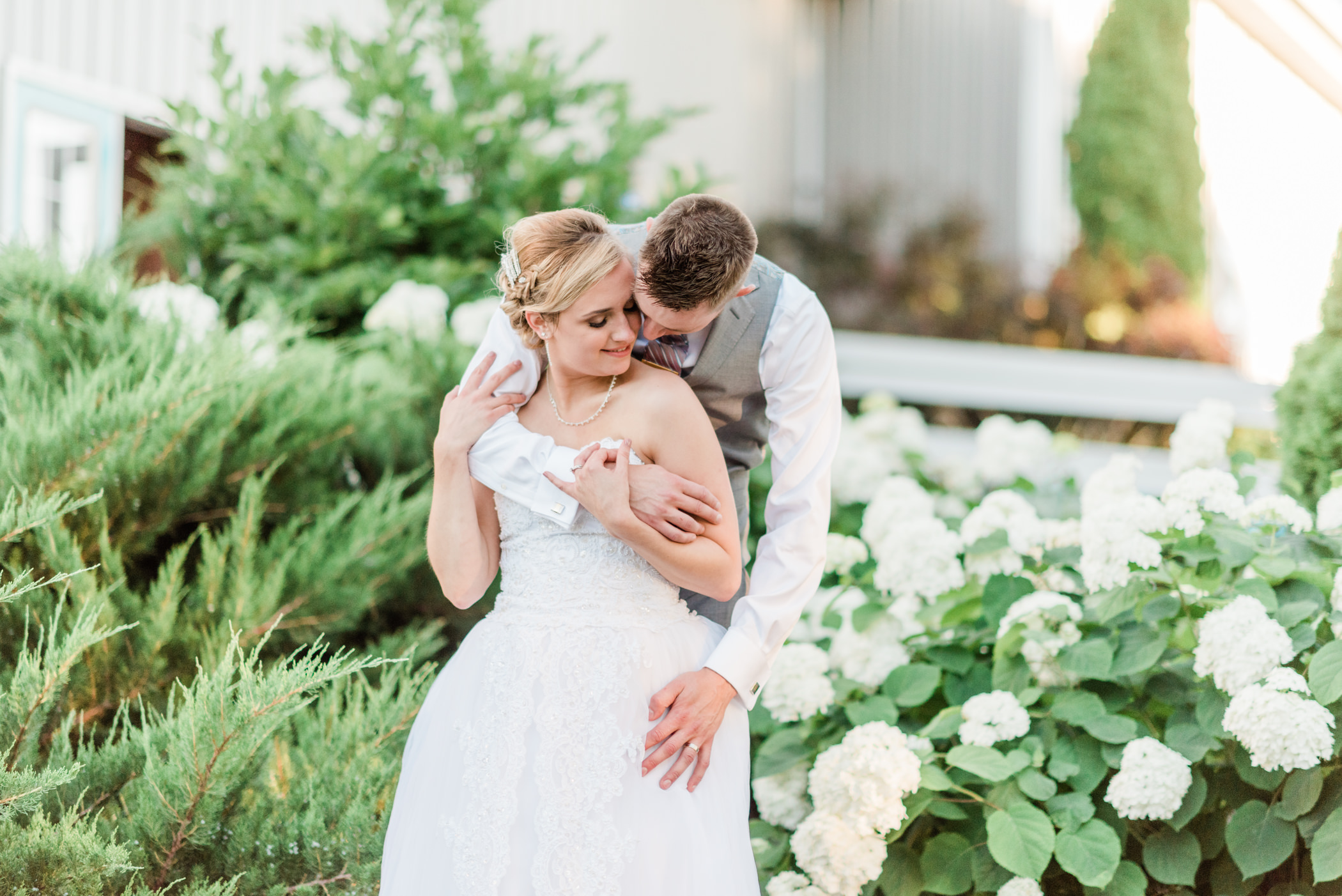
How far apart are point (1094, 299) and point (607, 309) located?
28.5 ft

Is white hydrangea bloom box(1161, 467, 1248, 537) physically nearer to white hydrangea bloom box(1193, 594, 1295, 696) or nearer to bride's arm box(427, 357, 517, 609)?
white hydrangea bloom box(1193, 594, 1295, 696)

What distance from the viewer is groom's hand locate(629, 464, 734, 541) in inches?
66.6

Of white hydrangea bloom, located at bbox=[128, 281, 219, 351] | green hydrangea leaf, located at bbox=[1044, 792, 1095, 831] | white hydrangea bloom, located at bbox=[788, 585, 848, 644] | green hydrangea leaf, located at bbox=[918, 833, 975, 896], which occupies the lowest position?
green hydrangea leaf, located at bbox=[918, 833, 975, 896]

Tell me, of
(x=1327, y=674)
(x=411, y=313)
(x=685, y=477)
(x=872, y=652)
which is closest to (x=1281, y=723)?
(x=1327, y=674)

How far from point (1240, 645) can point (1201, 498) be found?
0.40 meters

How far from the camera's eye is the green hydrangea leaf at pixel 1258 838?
198 centimetres

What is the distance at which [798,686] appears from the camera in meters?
2.47

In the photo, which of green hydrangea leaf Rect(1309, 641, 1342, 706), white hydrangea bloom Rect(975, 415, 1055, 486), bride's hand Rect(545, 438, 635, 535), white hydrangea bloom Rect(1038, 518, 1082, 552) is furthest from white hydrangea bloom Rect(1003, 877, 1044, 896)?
white hydrangea bloom Rect(975, 415, 1055, 486)

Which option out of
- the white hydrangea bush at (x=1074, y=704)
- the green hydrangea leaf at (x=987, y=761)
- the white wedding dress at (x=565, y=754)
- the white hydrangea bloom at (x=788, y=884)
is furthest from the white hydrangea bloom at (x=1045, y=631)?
the white wedding dress at (x=565, y=754)

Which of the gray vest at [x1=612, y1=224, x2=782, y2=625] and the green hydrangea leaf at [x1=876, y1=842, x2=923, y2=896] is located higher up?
the gray vest at [x1=612, y1=224, x2=782, y2=625]

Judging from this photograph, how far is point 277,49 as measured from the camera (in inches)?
216

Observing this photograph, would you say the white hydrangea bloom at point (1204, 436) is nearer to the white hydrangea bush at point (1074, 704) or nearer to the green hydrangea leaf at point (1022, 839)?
the white hydrangea bush at point (1074, 704)

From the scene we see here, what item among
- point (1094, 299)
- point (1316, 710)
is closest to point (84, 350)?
point (1316, 710)

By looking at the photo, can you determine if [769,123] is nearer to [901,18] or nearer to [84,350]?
[901,18]
